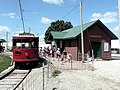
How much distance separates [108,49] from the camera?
31.1 meters

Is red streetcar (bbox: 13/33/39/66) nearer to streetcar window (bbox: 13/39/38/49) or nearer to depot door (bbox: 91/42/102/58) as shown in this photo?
streetcar window (bbox: 13/39/38/49)

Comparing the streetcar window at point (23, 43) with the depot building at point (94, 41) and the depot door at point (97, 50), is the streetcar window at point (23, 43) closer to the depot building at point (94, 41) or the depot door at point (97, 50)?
the depot building at point (94, 41)

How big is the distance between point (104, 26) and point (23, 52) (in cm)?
1247

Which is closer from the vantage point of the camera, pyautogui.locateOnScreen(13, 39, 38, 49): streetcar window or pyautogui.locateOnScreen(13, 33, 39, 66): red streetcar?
pyautogui.locateOnScreen(13, 33, 39, 66): red streetcar

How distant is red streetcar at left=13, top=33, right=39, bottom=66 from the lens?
2169 centimetres

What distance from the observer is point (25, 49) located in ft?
71.2

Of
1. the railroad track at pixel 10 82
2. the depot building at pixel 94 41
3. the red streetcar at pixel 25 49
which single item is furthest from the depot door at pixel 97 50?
the railroad track at pixel 10 82

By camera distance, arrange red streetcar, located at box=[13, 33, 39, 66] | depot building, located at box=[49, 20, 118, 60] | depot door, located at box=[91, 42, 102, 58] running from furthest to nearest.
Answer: depot door, located at box=[91, 42, 102, 58] < depot building, located at box=[49, 20, 118, 60] < red streetcar, located at box=[13, 33, 39, 66]

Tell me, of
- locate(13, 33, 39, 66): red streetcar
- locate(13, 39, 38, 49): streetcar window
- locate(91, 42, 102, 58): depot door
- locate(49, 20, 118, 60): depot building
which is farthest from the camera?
locate(91, 42, 102, 58): depot door

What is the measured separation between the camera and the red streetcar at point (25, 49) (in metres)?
21.7

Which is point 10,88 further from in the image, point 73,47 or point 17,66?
point 73,47

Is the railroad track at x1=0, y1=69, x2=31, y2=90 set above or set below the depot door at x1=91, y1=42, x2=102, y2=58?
below

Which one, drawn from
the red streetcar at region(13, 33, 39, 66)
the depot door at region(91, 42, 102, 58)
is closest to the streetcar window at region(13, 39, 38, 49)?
the red streetcar at region(13, 33, 39, 66)

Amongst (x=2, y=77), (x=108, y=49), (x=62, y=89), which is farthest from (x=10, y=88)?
(x=108, y=49)
